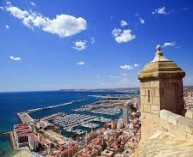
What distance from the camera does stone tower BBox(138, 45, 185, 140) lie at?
4953mm

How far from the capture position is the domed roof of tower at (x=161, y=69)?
494 centimetres

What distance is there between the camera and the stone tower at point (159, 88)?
4953 mm

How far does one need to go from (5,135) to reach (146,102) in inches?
1992

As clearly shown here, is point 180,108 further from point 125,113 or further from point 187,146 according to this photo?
point 125,113

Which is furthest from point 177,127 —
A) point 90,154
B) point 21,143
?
point 21,143

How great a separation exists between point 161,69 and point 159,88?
43 cm

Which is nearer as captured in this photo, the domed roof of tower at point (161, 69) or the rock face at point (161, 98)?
the rock face at point (161, 98)

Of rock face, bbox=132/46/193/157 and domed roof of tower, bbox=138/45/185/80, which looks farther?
domed roof of tower, bbox=138/45/185/80

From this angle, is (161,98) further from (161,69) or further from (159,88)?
(161,69)

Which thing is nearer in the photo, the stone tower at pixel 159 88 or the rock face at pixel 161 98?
the rock face at pixel 161 98

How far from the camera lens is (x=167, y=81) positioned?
197 inches

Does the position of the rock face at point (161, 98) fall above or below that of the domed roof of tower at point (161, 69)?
below

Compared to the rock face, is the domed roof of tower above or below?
above

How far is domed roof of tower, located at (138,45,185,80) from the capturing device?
4.94 m
